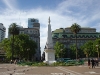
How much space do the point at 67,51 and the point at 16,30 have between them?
68.7 meters

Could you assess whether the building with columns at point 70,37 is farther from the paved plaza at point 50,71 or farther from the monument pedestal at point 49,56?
the paved plaza at point 50,71

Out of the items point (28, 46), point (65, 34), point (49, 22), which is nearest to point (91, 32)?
point (65, 34)

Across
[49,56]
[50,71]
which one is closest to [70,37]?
[49,56]

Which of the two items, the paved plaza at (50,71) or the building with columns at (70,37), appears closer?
the paved plaza at (50,71)

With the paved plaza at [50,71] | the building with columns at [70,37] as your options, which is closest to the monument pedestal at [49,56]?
the paved plaza at [50,71]

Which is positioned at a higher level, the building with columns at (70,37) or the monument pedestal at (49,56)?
the building with columns at (70,37)

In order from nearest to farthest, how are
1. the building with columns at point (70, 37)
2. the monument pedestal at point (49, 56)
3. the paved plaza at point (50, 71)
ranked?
1. the paved plaza at point (50, 71)
2. the monument pedestal at point (49, 56)
3. the building with columns at point (70, 37)

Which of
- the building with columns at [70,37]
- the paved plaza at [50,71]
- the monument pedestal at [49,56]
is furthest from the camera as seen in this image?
the building with columns at [70,37]

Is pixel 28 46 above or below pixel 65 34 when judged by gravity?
below

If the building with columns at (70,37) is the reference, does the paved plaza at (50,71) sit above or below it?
below

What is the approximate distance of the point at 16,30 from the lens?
8656 centimetres

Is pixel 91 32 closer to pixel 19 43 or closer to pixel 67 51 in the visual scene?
pixel 67 51

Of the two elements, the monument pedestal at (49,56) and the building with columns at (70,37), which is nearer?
the monument pedestal at (49,56)

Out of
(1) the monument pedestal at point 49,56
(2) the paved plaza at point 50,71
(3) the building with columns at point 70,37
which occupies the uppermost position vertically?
(3) the building with columns at point 70,37
